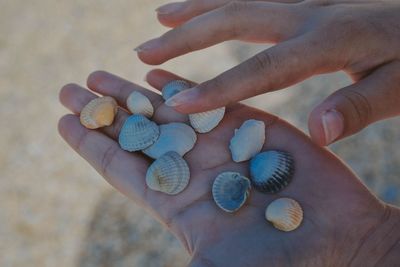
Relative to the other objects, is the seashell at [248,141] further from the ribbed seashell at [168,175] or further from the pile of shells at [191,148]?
the ribbed seashell at [168,175]

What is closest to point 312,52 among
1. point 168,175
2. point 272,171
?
point 272,171

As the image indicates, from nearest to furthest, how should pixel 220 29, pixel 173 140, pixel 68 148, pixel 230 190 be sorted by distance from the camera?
1. pixel 230 190
2. pixel 173 140
3. pixel 220 29
4. pixel 68 148

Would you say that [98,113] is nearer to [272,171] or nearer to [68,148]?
[272,171]

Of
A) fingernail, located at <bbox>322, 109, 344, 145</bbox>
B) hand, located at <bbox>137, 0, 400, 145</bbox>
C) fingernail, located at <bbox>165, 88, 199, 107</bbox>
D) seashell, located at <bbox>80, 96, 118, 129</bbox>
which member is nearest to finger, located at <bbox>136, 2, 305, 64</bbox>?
hand, located at <bbox>137, 0, 400, 145</bbox>

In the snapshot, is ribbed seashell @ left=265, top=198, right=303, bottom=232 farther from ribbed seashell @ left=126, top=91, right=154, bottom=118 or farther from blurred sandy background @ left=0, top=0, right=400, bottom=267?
blurred sandy background @ left=0, top=0, right=400, bottom=267

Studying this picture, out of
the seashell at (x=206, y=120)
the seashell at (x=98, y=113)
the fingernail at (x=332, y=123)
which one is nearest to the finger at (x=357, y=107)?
the fingernail at (x=332, y=123)

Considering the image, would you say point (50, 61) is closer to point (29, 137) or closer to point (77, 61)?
point (77, 61)
